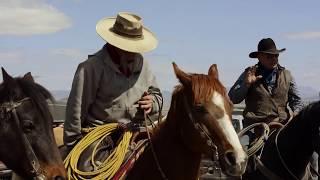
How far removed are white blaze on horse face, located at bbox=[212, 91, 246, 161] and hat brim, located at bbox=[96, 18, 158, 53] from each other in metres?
1.31

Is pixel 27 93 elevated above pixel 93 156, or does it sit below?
above

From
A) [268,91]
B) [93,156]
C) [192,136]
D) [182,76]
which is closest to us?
[192,136]

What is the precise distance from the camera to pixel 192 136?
550 cm

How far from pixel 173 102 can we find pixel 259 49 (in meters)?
2.95

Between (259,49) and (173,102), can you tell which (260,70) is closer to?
(259,49)

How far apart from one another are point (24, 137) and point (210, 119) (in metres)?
1.50

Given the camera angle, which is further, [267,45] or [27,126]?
[267,45]

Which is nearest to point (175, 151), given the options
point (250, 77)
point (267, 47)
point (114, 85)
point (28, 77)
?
point (114, 85)

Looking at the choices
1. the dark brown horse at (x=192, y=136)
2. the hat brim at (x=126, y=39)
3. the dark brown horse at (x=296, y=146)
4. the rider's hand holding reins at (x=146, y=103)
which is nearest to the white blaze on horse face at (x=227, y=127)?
the dark brown horse at (x=192, y=136)

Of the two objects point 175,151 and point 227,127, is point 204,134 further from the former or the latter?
point 175,151

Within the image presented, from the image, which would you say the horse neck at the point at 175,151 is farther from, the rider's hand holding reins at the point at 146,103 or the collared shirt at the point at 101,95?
the collared shirt at the point at 101,95

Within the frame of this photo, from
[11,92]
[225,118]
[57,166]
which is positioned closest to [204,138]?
[225,118]

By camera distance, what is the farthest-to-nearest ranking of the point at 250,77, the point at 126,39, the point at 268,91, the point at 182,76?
1. the point at 268,91
2. the point at 250,77
3. the point at 126,39
4. the point at 182,76

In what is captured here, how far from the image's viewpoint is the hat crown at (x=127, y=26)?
21.9 ft
